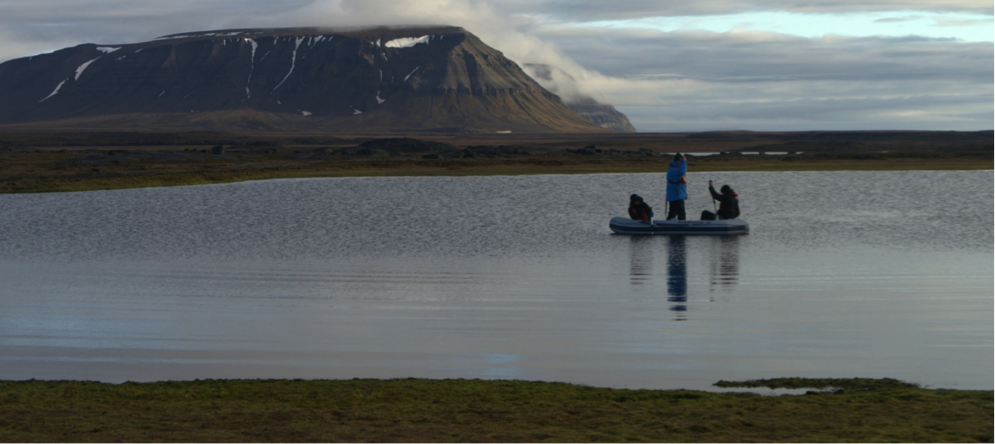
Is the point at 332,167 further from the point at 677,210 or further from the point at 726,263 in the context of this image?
the point at 726,263

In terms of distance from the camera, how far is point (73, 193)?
163ft

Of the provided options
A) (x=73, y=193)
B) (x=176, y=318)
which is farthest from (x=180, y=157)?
(x=176, y=318)

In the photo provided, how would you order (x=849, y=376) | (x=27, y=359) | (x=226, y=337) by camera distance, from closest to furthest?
(x=849, y=376) < (x=27, y=359) < (x=226, y=337)

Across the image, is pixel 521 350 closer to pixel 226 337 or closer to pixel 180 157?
pixel 226 337

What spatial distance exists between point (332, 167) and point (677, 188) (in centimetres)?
4488

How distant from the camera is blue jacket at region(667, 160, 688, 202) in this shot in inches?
1218

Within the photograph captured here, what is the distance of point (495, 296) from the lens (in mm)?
17625

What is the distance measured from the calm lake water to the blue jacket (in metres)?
2.71

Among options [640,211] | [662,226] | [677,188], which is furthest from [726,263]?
[677,188]

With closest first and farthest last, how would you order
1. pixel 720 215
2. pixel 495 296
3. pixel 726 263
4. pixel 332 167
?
1. pixel 495 296
2. pixel 726 263
3. pixel 720 215
4. pixel 332 167

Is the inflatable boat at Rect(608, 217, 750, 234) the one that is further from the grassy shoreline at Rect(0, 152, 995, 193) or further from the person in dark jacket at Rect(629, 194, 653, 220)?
the grassy shoreline at Rect(0, 152, 995, 193)

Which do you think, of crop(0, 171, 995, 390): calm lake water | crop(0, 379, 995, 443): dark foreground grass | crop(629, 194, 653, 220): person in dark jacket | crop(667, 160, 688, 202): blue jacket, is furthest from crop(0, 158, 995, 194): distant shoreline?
crop(0, 379, 995, 443): dark foreground grass

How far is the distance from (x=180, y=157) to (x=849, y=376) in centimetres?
7749

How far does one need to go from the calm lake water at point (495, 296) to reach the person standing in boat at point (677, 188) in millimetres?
2340
